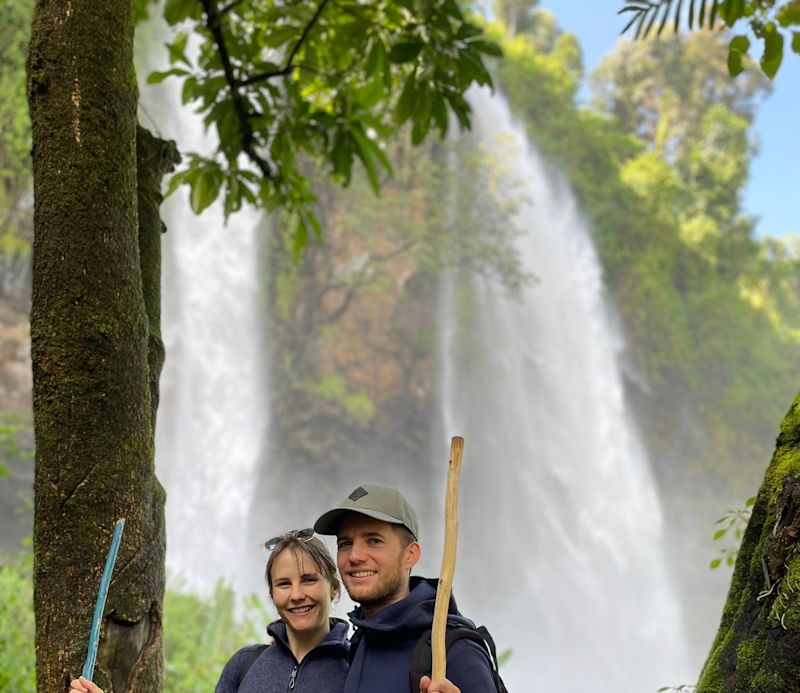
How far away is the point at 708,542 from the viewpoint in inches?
800

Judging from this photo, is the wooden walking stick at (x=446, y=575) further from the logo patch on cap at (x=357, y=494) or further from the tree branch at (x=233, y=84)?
the tree branch at (x=233, y=84)

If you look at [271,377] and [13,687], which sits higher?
[271,377]

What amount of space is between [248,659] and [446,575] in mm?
679

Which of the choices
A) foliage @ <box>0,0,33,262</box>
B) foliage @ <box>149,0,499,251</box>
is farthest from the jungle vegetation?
foliage @ <box>149,0,499,251</box>

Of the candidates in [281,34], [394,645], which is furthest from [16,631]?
[394,645]

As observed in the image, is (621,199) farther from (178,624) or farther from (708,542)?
(178,624)

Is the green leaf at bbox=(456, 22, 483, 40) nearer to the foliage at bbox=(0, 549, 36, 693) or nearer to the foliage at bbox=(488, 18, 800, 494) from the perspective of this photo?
the foliage at bbox=(0, 549, 36, 693)

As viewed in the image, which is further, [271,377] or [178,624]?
[271,377]

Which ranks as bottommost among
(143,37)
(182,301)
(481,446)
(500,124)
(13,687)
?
(13,687)

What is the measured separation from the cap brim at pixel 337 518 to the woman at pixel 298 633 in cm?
17

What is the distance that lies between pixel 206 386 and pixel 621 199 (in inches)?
481

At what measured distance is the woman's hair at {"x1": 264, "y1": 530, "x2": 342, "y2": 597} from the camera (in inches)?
64.1

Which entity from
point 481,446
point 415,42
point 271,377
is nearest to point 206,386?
point 271,377

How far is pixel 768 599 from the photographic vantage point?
1299 mm
